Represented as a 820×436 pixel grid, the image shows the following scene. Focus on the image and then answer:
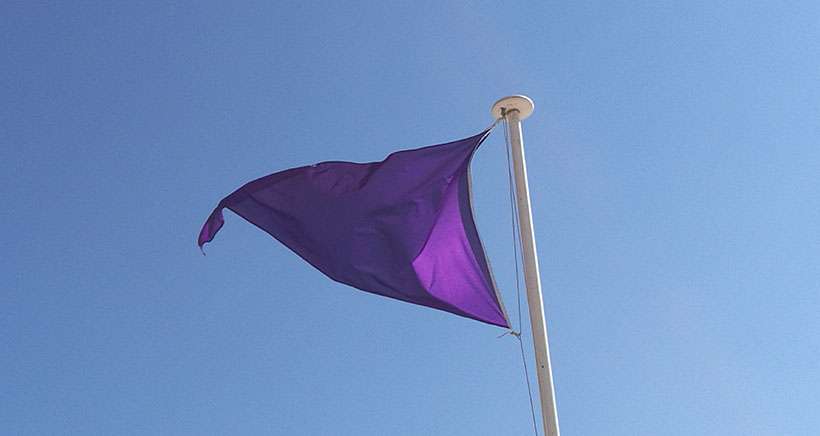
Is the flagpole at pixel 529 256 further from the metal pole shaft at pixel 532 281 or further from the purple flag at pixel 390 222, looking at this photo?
the purple flag at pixel 390 222

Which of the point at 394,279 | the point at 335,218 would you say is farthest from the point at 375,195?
the point at 394,279

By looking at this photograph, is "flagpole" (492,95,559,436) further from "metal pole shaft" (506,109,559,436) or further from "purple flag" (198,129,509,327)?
"purple flag" (198,129,509,327)

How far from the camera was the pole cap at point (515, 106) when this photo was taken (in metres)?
14.6

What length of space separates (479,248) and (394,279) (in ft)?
3.94

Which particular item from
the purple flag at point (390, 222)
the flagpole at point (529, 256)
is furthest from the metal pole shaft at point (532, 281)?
the purple flag at point (390, 222)

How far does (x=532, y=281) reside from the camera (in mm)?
13062

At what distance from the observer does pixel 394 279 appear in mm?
14055

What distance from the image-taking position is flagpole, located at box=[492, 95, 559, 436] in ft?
39.8

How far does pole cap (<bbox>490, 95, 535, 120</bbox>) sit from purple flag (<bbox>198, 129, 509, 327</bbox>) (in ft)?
1.41

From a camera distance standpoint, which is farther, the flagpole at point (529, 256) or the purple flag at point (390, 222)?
the purple flag at point (390, 222)

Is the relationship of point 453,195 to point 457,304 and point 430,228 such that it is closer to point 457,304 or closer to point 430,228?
point 430,228

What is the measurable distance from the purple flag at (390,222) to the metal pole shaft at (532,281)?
51 cm

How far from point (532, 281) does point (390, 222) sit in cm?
260

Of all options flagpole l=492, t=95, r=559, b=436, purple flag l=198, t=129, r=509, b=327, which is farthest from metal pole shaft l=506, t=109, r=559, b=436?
purple flag l=198, t=129, r=509, b=327
